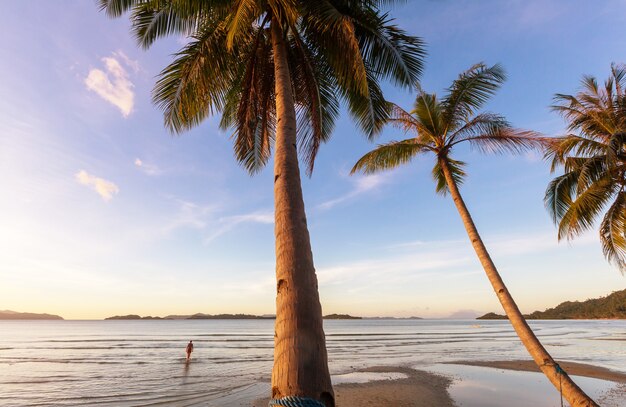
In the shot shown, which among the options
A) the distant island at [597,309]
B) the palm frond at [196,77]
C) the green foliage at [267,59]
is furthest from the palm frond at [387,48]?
the distant island at [597,309]

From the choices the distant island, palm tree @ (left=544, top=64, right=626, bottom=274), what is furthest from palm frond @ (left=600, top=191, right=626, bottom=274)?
the distant island

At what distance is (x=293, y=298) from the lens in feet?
10.0

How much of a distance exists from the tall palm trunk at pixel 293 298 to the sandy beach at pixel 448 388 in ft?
38.1

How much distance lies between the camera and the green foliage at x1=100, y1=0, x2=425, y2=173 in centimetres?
611

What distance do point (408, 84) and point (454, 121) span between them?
3962 mm

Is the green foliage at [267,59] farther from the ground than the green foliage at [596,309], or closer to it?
farther from the ground

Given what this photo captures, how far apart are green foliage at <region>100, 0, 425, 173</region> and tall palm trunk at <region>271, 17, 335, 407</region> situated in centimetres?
251

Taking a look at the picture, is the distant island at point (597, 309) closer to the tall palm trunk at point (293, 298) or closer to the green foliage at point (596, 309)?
the green foliage at point (596, 309)

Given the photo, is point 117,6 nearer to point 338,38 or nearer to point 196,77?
point 196,77

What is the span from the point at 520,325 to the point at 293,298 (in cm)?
726

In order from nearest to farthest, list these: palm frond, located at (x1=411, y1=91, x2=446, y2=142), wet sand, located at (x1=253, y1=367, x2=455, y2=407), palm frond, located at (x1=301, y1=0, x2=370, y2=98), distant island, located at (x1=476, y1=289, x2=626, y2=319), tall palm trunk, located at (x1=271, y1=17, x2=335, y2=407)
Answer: tall palm trunk, located at (x1=271, y1=17, x2=335, y2=407), palm frond, located at (x1=301, y1=0, x2=370, y2=98), palm frond, located at (x1=411, y1=91, x2=446, y2=142), wet sand, located at (x1=253, y1=367, x2=455, y2=407), distant island, located at (x1=476, y1=289, x2=626, y2=319)

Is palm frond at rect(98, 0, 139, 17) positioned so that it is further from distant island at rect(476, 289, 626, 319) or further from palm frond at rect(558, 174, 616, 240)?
distant island at rect(476, 289, 626, 319)

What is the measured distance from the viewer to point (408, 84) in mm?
7344

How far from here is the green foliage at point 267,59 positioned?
611 centimetres
